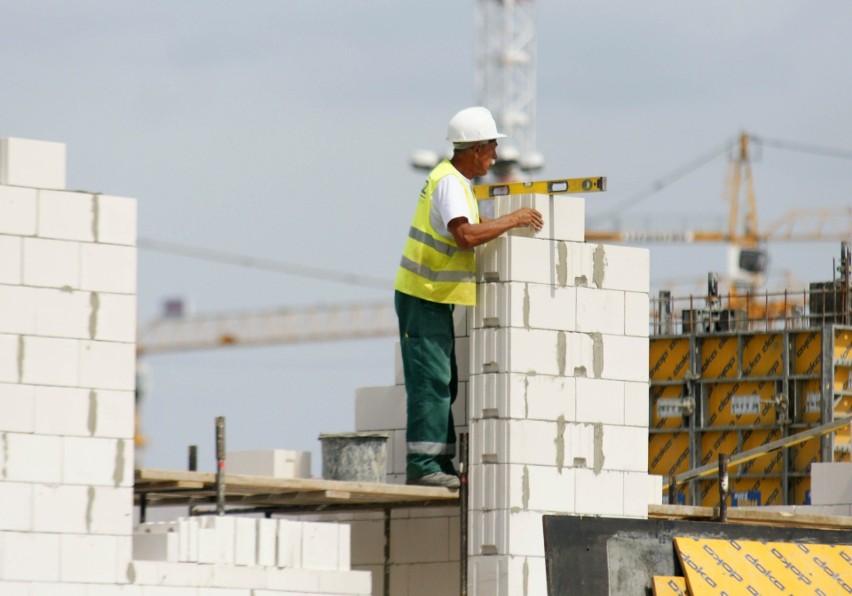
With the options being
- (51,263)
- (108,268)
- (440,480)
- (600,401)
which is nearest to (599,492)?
(600,401)

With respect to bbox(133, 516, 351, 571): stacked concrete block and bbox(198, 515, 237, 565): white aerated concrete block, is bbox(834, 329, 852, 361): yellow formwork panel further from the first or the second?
bbox(198, 515, 237, 565): white aerated concrete block

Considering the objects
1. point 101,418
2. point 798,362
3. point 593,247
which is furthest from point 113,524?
point 798,362

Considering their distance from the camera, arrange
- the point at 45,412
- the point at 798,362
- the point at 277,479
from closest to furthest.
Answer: the point at 45,412 → the point at 277,479 → the point at 798,362

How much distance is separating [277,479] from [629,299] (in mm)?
3037

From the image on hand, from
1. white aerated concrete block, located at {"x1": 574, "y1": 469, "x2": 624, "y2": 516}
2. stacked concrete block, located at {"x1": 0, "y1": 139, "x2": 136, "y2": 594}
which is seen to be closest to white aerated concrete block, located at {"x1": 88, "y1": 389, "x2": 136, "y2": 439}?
stacked concrete block, located at {"x1": 0, "y1": 139, "x2": 136, "y2": 594}

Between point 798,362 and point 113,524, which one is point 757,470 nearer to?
point 798,362

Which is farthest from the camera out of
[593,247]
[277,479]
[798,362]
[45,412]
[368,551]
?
[798,362]

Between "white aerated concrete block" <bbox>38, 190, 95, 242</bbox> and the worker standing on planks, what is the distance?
259 centimetres

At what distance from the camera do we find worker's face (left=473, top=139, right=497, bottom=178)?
14617 mm

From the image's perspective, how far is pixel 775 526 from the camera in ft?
50.9

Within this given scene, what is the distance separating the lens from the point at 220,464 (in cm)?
1341

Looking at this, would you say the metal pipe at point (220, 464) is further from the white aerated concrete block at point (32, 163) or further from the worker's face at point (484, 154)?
the worker's face at point (484, 154)

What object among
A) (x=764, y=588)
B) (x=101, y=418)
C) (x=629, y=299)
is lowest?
(x=764, y=588)

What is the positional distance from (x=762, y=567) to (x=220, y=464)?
13.7 ft
